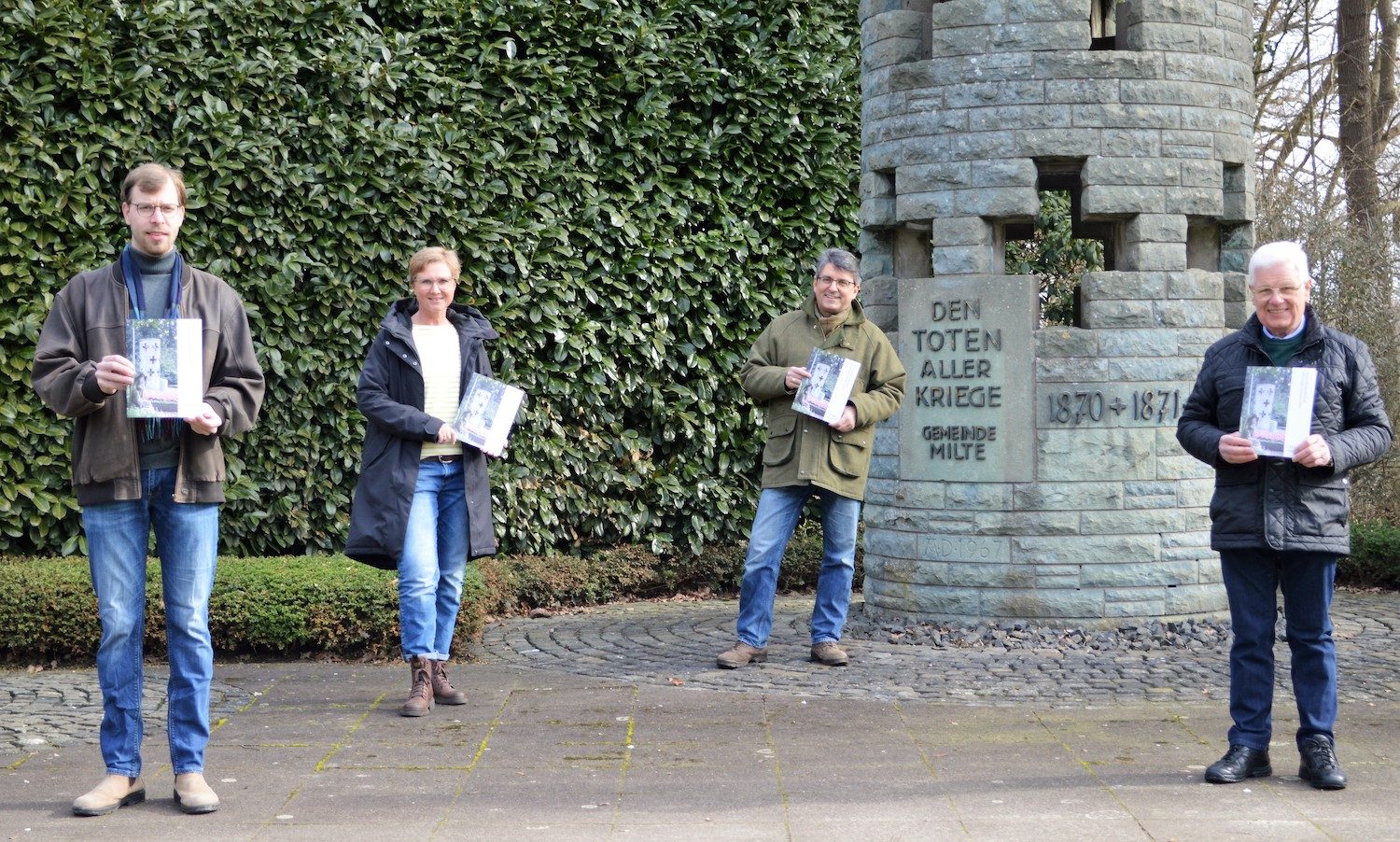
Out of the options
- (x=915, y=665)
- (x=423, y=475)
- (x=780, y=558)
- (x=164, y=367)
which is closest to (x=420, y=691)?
(x=423, y=475)

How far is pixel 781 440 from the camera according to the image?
24.0ft

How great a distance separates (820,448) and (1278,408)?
259cm

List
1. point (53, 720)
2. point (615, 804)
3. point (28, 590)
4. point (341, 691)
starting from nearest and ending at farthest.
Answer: point (615, 804) < point (53, 720) < point (341, 691) < point (28, 590)

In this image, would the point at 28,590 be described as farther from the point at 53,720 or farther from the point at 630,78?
the point at 630,78

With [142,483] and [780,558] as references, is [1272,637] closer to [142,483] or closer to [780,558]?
[780,558]

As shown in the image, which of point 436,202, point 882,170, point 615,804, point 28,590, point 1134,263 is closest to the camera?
point 615,804

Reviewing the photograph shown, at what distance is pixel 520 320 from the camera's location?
9555 millimetres

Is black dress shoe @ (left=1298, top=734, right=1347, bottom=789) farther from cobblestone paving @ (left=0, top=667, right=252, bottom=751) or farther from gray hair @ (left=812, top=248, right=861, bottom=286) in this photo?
cobblestone paving @ (left=0, top=667, right=252, bottom=751)

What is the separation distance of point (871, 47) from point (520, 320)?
2.81 metres

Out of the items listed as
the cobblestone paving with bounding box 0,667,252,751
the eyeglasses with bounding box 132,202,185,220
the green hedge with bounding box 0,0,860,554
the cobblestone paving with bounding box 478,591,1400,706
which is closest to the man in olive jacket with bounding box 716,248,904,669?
the cobblestone paving with bounding box 478,591,1400,706

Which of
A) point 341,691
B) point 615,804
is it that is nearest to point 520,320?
point 341,691

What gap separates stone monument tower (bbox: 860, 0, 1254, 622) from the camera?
794 cm

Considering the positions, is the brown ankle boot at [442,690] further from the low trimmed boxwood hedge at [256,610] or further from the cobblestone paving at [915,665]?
the low trimmed boxwood hedge at [256,610]

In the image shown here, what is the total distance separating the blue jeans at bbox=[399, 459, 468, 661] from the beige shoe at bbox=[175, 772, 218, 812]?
1544 millimetres
